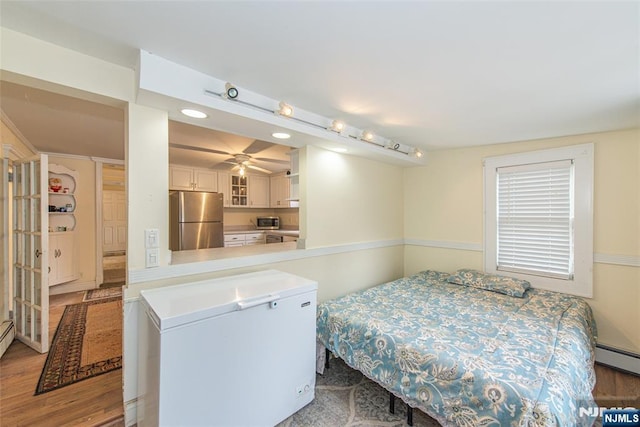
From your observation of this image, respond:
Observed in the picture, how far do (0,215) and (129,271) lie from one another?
220cm

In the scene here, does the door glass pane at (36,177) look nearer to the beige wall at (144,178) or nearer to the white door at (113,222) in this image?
the beige wall at (144,178)

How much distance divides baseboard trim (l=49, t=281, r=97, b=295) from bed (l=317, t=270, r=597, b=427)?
4634 millimetres

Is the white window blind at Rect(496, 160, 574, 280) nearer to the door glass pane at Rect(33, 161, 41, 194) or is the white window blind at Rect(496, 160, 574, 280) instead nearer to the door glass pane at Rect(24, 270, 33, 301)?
the door glass pane at Rect(33, 161, 41, 194)

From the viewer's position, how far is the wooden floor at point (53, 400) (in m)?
1.74

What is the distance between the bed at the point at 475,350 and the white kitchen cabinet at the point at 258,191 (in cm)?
411

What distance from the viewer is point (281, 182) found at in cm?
609

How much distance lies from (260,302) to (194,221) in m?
3.48

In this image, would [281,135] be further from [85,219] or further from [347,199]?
[85,219]

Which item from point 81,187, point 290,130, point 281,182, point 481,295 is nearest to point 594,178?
point 481,295

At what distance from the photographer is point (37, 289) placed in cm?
257

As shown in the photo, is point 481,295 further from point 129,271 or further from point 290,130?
point 129,271

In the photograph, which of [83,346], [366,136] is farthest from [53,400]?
[366,136]

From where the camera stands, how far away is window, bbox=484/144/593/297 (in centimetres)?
264

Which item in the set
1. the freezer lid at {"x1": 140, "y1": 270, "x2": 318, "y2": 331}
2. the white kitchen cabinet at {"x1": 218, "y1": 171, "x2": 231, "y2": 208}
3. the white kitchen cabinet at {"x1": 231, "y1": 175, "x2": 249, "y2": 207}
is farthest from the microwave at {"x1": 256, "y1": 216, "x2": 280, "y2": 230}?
the freezer lid at {"x1": 140, "y1": 270, "x2": 318, "y2": 331}
